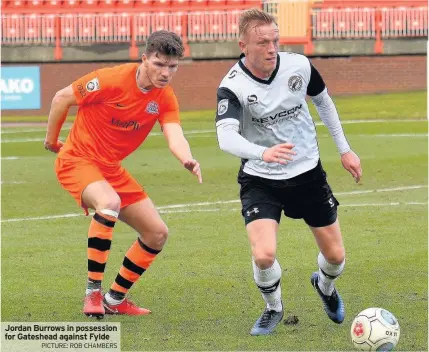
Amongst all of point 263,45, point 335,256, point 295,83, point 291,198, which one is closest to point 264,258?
point 291,198

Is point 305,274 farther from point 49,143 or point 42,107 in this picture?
point 42,107

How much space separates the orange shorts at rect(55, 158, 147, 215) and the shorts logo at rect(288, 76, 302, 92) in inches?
59.3

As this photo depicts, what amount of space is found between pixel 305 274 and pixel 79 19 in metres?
27.7

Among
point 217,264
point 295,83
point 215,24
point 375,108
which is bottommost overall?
point 375,108

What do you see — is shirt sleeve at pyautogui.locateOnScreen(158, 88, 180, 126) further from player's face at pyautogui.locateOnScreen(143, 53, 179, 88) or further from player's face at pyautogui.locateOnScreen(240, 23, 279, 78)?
player's face at pyautogui.locateOnScreen(240, 23, 279, 78)

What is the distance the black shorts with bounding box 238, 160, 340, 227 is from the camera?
23.7ft

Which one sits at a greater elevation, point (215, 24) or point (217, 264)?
point (217, 264)

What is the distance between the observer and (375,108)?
98.3 feet

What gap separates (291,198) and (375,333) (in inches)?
48.9

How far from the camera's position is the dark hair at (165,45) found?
747 centimetres

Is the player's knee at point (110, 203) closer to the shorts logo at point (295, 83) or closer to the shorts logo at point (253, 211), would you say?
the shorts logo at point (253, 211)

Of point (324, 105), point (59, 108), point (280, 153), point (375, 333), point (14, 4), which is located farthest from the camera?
point (14, 4)

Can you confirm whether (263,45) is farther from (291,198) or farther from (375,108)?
(375,108)

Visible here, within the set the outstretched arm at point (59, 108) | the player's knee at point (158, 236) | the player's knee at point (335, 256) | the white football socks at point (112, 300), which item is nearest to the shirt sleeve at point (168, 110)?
the outstretched arm at point (59, 108)
